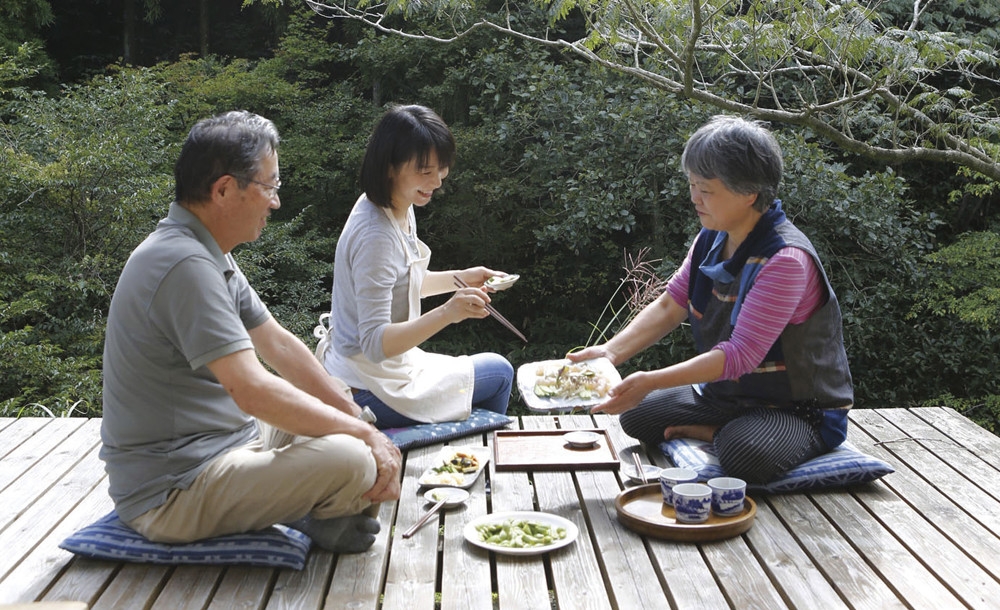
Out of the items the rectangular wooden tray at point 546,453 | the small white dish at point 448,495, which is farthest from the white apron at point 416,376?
the small white dish at point 448,495

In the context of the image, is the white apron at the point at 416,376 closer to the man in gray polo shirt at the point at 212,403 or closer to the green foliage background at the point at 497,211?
the man in gray polo shirt at the point at 212,403

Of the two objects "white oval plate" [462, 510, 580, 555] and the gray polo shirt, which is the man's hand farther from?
the gray polo shirt

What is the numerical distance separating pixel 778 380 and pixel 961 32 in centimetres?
394

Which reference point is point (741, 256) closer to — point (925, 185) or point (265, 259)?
point (265, 259)

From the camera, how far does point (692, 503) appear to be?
96.9 inches

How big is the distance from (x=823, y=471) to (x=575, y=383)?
2.61 ft

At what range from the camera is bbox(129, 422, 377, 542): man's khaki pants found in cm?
226

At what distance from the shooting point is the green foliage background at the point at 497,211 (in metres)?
5.04

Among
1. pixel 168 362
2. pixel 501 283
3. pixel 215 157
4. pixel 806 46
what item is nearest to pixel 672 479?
pixel 501 283

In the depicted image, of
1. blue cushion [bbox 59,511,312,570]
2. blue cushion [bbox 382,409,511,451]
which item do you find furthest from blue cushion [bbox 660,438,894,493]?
blue cushion [bbox 59,511,312,570]

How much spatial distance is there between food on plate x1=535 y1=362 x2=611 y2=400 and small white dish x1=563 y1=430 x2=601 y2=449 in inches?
6.0

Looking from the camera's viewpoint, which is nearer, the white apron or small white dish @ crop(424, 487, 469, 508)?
small white dish @ crop(424, 487, 469, 508)

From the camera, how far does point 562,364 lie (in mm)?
3252

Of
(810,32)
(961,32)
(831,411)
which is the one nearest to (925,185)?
(961,32)
